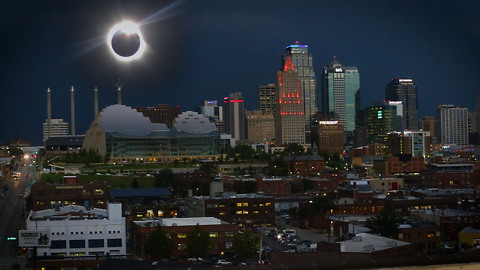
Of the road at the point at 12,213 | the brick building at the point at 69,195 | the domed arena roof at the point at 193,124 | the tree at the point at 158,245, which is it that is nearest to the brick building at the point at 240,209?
the brick building at the point at 69,195

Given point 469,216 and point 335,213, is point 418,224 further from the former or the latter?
point 335,213

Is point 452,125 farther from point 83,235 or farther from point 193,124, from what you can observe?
point 83,235

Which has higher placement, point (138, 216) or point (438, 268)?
point (438, 268)

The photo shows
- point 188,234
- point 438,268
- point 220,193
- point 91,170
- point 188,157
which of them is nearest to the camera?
point 438,268

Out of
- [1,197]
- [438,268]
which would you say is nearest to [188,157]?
[1,197]

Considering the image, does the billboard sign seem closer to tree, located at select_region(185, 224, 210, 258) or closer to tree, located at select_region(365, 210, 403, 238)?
tree, located at select_region(185, 224, 210, 258)

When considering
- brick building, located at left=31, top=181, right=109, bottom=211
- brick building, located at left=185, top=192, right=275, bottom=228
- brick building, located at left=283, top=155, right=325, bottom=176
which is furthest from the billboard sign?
brick building, located at left=283, top=155, right=325, bottom=176

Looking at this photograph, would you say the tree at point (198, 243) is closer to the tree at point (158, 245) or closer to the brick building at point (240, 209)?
the tree at point (158, 245)
